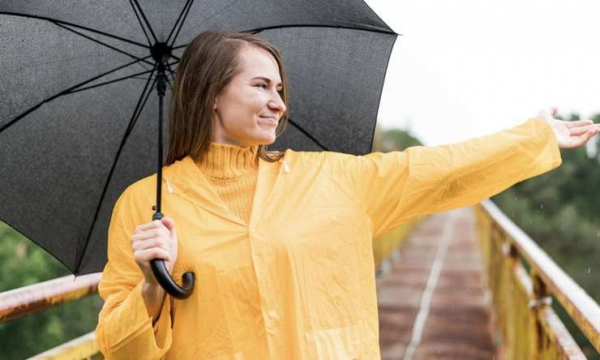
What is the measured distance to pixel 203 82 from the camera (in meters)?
2.07

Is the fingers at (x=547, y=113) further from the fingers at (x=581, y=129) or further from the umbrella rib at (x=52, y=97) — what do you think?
the umbrella rib at (x=52, y=97)

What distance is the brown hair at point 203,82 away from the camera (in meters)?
2.04

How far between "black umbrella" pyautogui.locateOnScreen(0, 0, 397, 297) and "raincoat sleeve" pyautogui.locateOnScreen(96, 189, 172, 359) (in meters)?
0.44

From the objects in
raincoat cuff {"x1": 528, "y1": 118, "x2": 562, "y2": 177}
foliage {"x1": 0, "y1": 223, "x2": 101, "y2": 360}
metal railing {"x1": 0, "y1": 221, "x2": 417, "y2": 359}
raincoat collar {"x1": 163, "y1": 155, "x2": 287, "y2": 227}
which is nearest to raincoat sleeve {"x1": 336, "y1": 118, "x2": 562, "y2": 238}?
raincoat cuff {"x1": 528, "y1": 118, "x2": 562, "y2": 177}

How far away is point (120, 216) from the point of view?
202 centimetres

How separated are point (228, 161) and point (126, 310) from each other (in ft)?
1.54

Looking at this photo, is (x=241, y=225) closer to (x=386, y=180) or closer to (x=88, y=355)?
(x=386, y=180)

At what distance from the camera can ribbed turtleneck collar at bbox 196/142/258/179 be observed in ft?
6.75

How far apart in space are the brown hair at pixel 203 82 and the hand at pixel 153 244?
34 cm

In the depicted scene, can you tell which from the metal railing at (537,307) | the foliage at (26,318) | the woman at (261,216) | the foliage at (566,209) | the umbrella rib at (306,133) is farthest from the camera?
the foliage at (566,209)

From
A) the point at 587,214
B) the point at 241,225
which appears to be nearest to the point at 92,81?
the point at 241,225

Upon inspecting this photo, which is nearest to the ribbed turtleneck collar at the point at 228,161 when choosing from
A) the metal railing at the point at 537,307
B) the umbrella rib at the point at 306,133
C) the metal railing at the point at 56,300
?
the umbrella rib at the point at 306,133

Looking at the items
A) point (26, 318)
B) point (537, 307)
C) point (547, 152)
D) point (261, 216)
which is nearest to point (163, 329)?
point (261, 216)

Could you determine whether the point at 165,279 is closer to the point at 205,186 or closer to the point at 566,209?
the point at 205,186
